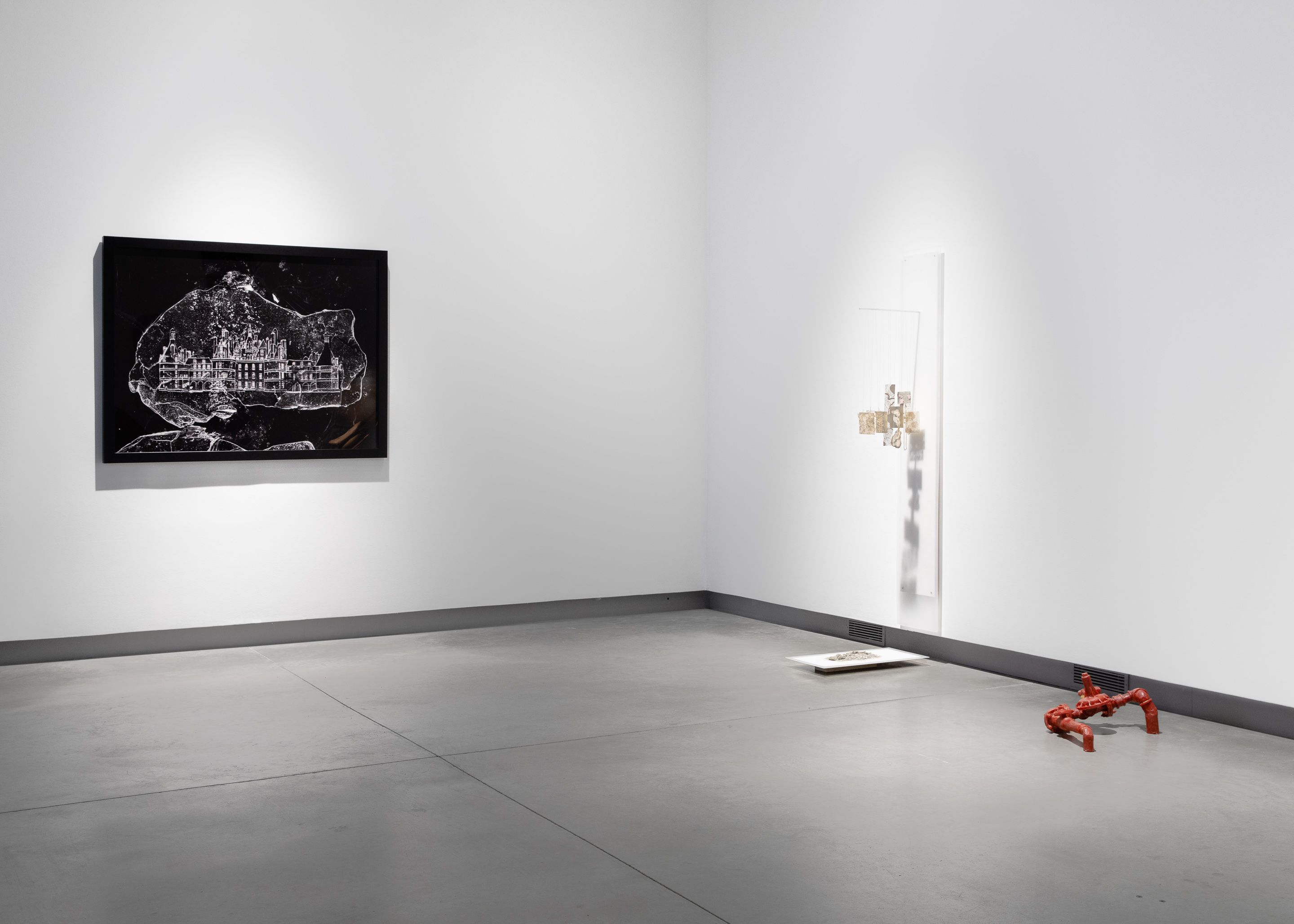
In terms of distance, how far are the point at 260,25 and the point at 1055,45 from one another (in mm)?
4154

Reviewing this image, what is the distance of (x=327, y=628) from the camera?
6.82 metres

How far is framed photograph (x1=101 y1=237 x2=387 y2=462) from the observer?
247 inches

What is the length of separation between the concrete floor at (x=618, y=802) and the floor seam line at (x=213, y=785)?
1 cm

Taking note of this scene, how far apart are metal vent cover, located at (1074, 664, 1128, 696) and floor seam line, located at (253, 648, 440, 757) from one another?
8.74 feet

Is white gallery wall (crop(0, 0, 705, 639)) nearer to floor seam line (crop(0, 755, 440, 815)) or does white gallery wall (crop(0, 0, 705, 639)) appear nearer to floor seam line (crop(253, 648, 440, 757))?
floor seam line (crop(253, 648, 440, 757))

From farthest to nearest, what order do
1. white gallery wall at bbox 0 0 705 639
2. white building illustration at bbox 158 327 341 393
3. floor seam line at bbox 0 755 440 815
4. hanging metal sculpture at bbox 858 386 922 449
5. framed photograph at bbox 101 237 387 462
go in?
white building illustration at bbox 158 327 341 393, framed photograph at bbox 101 237 387 462, white gallery wall at bbox 0 0 705 639, hanging metal sculpture at bbox 858 386 922 449, floor seam line at bbox 0 755 440 815

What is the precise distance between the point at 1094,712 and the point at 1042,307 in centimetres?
186

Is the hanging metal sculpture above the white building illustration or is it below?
below

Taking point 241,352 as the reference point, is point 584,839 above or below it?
below

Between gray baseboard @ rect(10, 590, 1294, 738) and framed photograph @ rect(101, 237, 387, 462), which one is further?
framed photograph @ rect(101, 237, 387, 462)

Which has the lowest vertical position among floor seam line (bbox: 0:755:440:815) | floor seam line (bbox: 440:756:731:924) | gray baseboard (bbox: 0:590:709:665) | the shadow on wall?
gray baseboard (bbox: 0:590:709:665)

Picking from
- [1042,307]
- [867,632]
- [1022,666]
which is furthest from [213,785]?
[1042,307]

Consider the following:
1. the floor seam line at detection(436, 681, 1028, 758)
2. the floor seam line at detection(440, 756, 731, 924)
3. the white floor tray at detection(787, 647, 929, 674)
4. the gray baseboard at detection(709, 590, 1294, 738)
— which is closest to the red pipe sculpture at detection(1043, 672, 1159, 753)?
the gray baseboard at detection(709, 590, 1294, 738)

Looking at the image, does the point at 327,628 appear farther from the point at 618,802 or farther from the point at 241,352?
the point at 618,802
